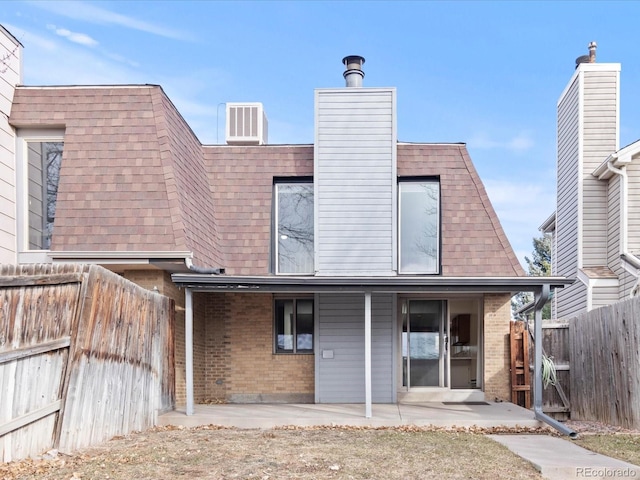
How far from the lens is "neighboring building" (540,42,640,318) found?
516 inches

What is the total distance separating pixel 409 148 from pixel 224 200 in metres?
3.87

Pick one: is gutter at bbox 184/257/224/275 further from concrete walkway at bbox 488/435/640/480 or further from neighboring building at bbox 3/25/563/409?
concrete walkway at bbox 488/435/640/480

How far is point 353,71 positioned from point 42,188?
649 cm

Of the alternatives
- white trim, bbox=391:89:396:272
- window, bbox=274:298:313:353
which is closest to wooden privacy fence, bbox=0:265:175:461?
window, bbox=274:298:313:353

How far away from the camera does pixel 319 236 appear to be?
11.6 m

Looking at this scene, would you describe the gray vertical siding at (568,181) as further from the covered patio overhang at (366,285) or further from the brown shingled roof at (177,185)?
the covered patio overhang at (366,285)

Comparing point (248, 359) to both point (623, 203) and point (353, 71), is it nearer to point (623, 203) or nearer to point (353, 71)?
point (353, 71)

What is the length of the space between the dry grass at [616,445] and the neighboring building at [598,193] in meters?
5.65

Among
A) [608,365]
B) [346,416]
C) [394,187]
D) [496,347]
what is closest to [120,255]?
[346,416]

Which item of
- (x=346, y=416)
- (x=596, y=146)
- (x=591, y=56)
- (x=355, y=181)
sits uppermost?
(x=591, y=56)

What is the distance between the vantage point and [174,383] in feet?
32.8

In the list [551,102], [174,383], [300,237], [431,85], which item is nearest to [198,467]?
[174,383]

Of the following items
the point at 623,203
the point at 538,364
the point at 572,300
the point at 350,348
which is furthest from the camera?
the point at 572,300

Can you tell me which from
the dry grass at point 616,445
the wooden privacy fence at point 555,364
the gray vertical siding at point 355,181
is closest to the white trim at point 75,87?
the gray vertical siding at point 355,181
